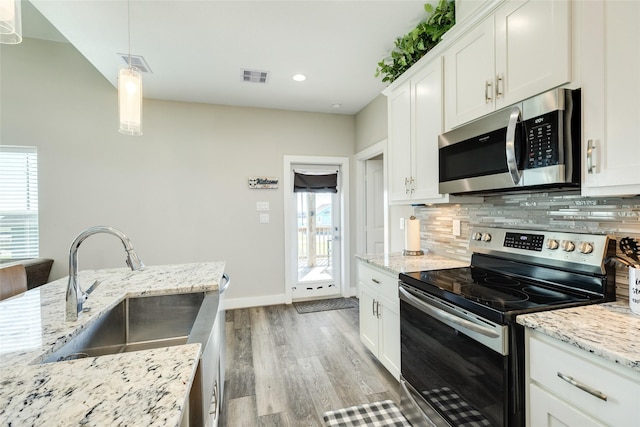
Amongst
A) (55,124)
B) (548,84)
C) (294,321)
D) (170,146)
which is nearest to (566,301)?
(548,84)

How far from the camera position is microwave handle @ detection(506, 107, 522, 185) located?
137 cm

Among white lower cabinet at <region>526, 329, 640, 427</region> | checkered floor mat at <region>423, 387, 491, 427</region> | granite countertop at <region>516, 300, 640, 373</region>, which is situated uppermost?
granite countertop at <region>516, 300, 640, 373</region>

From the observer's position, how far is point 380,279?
222 centimetres

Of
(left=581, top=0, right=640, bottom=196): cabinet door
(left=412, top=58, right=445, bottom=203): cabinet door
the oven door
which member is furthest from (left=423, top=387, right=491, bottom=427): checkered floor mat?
(left=412, top=58, right=445, bottom=203): cabinet door


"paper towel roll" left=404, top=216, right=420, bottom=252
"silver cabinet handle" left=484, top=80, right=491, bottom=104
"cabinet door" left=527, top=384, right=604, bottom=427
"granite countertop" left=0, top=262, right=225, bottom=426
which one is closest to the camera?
"granite countertop" left=0, top=262, right=225, bottom=426

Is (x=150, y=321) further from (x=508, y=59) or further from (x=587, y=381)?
(x=508, y=59)

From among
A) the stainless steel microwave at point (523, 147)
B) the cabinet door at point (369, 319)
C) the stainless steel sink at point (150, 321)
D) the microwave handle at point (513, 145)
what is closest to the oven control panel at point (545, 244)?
the stainless steel microwave at point (523, 147)

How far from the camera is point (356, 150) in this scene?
4297mm

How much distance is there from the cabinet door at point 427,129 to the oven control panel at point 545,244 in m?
0.39

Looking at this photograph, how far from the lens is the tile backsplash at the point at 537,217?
128cm

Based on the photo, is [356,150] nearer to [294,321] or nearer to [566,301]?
[294,321]

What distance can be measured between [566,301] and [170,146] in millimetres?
4000

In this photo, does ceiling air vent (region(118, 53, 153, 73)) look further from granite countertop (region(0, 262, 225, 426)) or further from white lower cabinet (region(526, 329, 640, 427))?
white lower cabinet (region(526, 329, 640, 427))

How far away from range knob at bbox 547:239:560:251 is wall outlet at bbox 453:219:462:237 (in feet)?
2.45
